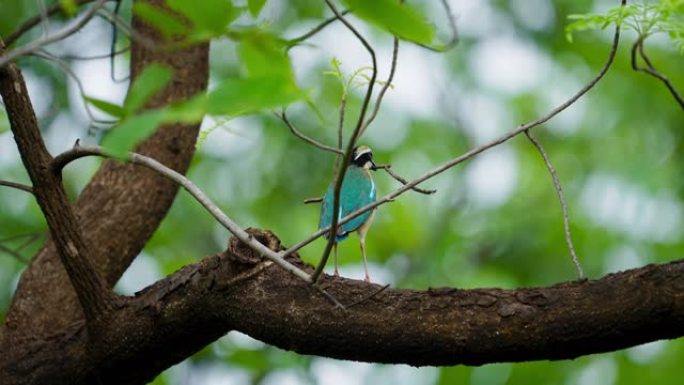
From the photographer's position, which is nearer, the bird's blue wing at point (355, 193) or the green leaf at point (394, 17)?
the green leaf at point (394, 17)

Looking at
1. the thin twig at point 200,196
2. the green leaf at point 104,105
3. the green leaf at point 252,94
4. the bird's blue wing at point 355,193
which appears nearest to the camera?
the green leaf at point 252,94

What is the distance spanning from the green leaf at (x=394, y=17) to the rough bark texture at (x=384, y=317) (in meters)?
1.53

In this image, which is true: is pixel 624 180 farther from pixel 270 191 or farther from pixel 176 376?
pixel 176 376

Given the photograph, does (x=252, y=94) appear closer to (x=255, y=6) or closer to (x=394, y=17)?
(x=394, y=17)

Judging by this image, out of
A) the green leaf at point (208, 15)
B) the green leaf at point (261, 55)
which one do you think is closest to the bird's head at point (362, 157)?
the green leaf at point (261, 55)

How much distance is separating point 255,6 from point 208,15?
40cm

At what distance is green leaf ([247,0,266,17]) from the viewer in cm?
230

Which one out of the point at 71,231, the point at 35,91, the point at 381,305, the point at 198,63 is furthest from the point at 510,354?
the point at 35,91

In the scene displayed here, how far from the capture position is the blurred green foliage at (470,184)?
26.1 ft

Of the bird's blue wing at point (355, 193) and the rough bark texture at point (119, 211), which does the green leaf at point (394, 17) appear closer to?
the rough bark texture at point (119, 211)

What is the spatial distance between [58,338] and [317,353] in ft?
3.47

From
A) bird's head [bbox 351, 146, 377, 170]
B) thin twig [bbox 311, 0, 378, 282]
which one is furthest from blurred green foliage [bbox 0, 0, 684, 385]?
thin twig [bbox 311, 0, 378, 282]

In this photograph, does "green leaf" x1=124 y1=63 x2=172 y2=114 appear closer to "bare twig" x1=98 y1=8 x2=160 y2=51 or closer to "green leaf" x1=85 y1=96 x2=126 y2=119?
"bare twig" x1=98 y1=8 x2=160 y2=51

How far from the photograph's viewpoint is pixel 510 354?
11.2 feet
